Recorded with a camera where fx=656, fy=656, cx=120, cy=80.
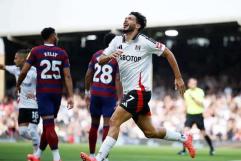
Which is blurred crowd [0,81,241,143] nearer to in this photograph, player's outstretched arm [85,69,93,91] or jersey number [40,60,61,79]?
player's outstretched arm [85,69,93,91]

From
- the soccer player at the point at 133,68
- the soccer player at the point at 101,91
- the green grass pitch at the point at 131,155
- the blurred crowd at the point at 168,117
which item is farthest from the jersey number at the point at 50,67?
the blurred crowd at the point at 168,117

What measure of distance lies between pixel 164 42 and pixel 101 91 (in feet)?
52.6

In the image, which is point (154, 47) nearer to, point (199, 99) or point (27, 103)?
point (27, 103)

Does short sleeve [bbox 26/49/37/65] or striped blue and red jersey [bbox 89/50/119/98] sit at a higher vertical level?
short sleeve [bbox 26/49/37/65]

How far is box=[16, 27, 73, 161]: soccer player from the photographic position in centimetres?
1045

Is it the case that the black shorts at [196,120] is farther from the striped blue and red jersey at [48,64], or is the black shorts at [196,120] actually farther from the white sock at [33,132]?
the striped blue and red jersey at [48,64]

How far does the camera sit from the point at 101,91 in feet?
38.4

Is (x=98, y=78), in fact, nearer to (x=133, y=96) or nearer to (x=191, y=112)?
(x=133, y=96)

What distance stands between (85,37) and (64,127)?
17.3ft

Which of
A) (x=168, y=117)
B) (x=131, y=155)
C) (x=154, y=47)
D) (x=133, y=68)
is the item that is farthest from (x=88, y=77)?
(x=168, y=117)

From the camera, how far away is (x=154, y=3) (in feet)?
86.6

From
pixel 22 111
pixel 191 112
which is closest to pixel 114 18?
pixel 191 112

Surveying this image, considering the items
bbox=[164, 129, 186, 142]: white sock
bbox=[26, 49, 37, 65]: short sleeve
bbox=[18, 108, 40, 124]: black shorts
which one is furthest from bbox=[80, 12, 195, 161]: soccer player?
bbox=[18, 108, 40, 124]: black shorts

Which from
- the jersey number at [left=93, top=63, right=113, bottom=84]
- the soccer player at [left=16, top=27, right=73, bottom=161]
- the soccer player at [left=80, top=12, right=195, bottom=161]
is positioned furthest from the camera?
the jersey number at [left=93, top=63, right=113, bottom=84]
